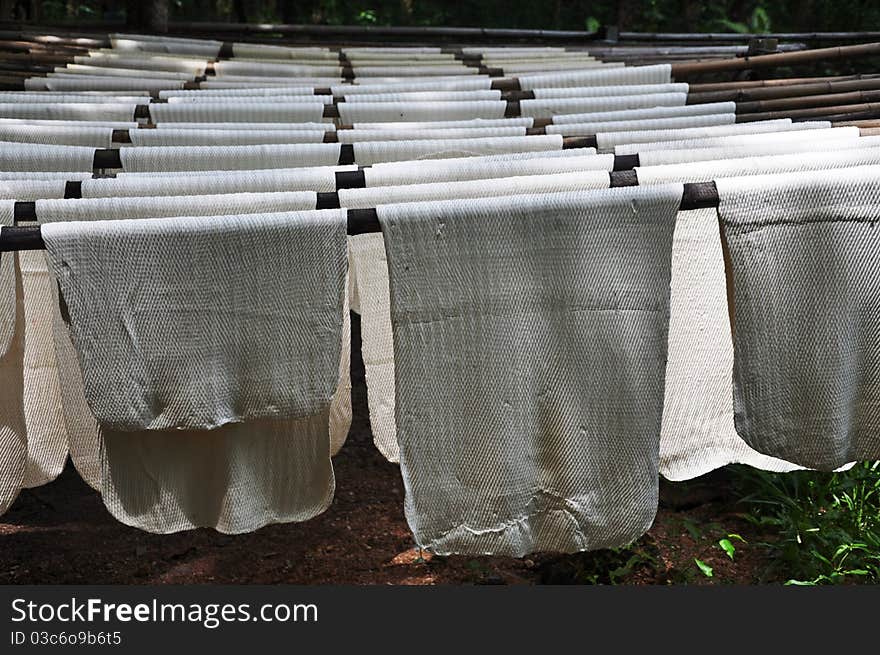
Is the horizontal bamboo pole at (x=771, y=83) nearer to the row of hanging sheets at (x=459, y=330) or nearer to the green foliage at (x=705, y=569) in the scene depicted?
the row of hanging sheets at (x=459, y=330)

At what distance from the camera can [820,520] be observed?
11.8ft

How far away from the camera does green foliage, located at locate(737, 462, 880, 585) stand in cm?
338

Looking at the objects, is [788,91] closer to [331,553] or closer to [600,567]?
[600,567]

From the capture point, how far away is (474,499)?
1.69 metres

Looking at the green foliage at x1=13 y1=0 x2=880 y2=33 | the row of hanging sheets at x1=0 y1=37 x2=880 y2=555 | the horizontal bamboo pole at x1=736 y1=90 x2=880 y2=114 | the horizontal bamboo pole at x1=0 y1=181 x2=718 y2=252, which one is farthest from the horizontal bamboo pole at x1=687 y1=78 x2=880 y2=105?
the green foliage at x1=13 y1=0 x2=880 y2=33

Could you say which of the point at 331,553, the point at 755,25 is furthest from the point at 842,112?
the point at 755,25

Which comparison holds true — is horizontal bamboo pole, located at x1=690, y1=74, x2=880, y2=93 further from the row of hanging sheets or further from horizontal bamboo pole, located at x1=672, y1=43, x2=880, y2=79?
the row of hanging sheets

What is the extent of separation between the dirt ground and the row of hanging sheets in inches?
65.8

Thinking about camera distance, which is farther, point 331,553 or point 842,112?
point 331,553

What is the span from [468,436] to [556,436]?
18 cm

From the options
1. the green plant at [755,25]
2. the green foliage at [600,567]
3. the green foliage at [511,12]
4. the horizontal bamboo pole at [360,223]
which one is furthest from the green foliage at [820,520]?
the green foliage at [511,12]

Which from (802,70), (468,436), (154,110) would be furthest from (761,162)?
(802,70)

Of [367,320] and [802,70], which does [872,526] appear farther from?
[802,70]

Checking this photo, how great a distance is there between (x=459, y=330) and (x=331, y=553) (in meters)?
2.36
